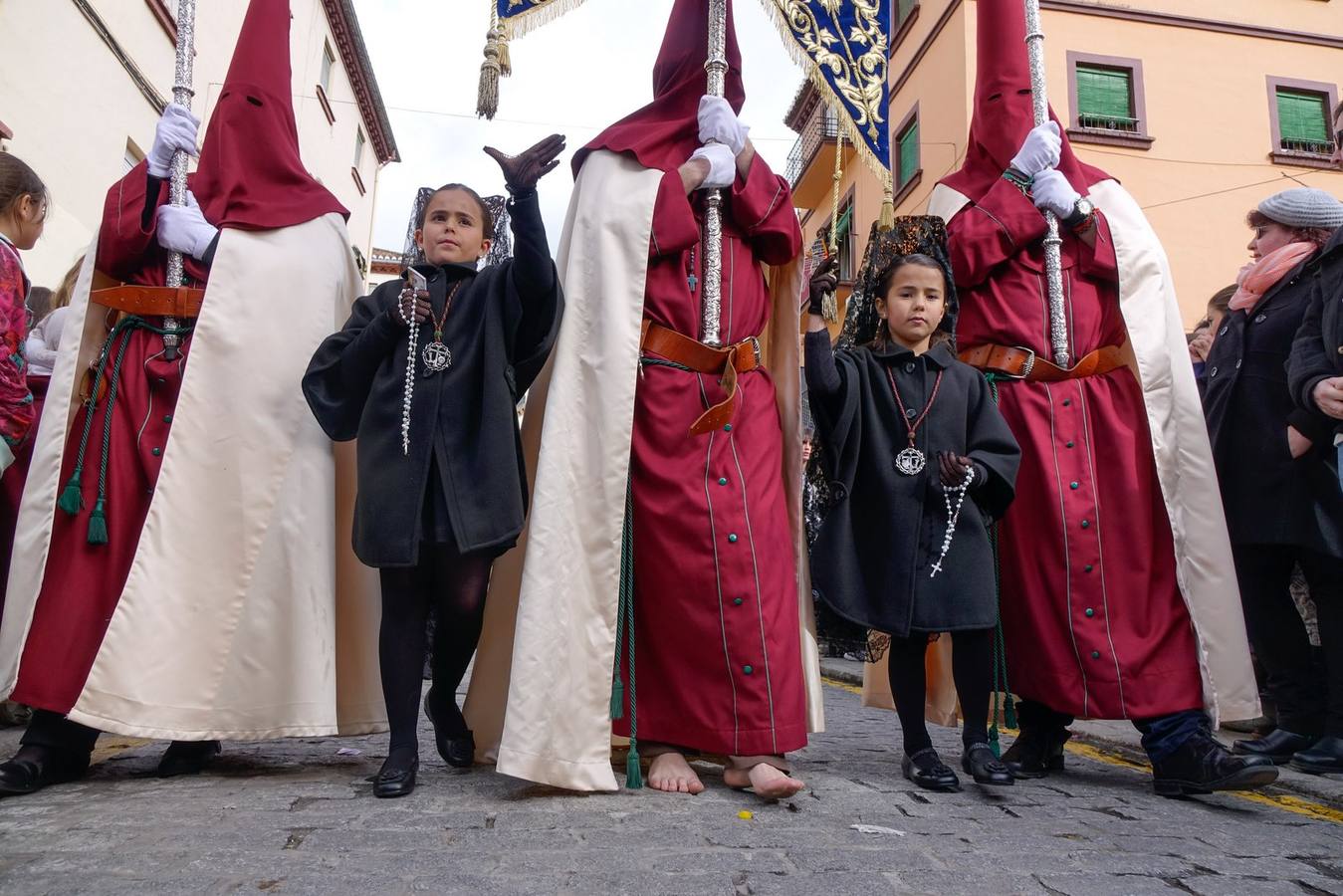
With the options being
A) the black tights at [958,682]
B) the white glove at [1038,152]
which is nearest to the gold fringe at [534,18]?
the white glove at [1038,152]

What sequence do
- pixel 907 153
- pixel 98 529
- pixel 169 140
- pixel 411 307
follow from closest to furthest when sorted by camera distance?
pixel 411 307 < pixel 98 529 < pixel 169 140 < pixel 907 153

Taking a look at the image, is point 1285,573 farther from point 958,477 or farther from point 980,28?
point 980,28

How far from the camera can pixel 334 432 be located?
318 centimetres

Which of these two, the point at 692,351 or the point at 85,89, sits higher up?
the point at 85,89

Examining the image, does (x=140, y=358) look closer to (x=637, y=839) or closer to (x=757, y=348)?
(x=757, y=348)

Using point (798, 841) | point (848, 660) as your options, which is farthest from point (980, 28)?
point (848, 660)

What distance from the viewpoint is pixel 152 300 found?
334 centimetres

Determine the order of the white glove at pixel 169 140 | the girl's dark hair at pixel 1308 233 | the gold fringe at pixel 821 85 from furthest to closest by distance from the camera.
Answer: the girl's dark hair at pixel 1308 233, the gold fringe at pixel 821 85, the white glove at pixel 169 140

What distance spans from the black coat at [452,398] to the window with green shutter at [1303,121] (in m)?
15.5

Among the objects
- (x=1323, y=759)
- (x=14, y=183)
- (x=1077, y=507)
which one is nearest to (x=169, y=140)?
(x=14, y=183)

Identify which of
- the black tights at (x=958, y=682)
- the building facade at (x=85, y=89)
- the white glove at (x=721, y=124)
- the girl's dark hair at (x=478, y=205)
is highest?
the building facade at (x=85, y=89)

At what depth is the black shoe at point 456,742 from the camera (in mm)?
3227

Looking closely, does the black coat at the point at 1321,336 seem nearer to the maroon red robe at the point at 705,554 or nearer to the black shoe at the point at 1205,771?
the black shoe at the point at 1205,771

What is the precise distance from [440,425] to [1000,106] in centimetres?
240
